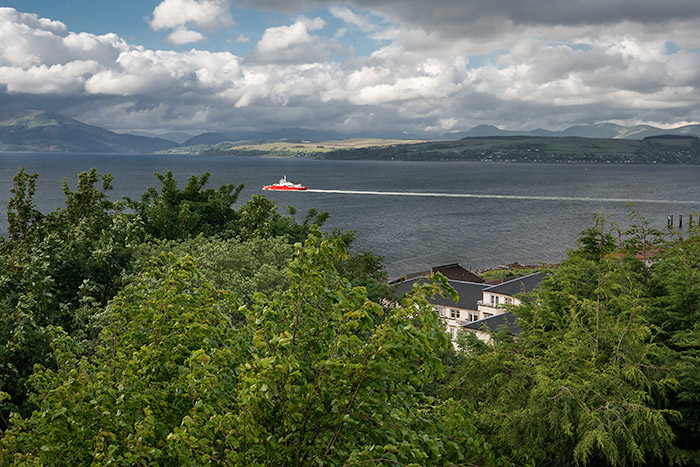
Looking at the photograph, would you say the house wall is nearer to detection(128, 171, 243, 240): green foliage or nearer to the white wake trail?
detection(128, 171, 243, 240): green foliage

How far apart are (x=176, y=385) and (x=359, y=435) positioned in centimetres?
294

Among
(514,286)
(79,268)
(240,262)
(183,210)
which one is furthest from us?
(514,286)

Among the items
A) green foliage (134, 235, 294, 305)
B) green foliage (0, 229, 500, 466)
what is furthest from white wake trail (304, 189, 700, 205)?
green foliage (0, 229, 500, 466)

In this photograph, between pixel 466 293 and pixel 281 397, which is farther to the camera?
pixel 466 293

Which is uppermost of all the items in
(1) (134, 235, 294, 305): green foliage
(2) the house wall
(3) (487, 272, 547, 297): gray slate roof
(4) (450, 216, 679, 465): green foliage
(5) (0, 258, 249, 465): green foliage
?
(5) (0, 258, 249, 465): green foliage

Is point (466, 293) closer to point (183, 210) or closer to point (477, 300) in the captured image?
point (477, 300)

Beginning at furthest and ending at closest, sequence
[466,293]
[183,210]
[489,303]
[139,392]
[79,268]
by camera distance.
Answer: [466,293], [489,303], [183,210], [79,268], [139,392]

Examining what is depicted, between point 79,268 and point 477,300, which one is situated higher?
point 79,268

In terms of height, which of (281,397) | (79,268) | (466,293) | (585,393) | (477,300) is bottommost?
(477,300)

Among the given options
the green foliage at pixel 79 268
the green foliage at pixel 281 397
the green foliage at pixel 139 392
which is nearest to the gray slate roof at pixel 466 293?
the green foliage at pixel 79 268

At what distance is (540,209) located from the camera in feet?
493

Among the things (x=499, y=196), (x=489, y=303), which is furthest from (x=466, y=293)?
(x=499, y=196)

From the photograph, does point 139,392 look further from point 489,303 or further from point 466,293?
point 466,293

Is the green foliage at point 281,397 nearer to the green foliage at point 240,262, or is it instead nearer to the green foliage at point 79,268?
the green foliage at point 79,268
